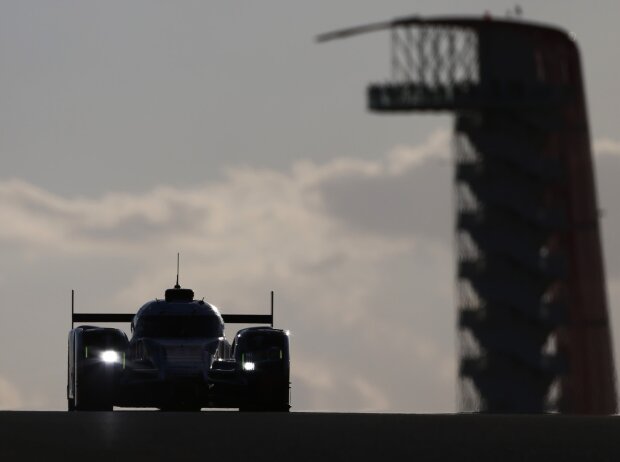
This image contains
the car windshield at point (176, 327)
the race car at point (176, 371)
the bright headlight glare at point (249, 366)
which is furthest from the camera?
the car windshield at point (176, 327)

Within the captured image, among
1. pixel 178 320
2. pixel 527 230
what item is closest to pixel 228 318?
pixel 178 320

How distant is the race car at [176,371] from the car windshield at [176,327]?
67 millimetres

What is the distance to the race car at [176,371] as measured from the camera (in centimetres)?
4216

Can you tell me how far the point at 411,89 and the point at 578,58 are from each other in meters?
14.3

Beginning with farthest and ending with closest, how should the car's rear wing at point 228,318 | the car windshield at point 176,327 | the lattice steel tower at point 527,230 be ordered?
the lattice steel tower at point 527,230
the car's rear wing at point 228,318
the car windshield at point 176,327

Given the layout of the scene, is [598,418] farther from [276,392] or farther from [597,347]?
[597,347]

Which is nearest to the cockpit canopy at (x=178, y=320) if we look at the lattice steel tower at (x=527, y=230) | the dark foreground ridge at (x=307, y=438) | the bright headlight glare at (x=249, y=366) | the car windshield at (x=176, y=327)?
the car windshield at (x=176, y=327)

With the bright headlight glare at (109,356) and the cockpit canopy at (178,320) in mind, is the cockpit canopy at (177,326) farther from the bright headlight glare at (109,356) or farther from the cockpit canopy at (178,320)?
the bright headlight glare at (109,356)

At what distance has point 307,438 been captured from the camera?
2555cm

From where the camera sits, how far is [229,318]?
48.6m

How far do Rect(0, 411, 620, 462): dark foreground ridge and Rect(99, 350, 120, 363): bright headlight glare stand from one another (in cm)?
885

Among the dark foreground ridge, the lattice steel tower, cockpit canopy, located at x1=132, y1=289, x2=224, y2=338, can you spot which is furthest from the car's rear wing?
the lattice steel tower

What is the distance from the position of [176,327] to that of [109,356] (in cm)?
224

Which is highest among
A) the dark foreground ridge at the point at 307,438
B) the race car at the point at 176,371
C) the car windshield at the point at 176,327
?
the car windshield at the point at 176,327
